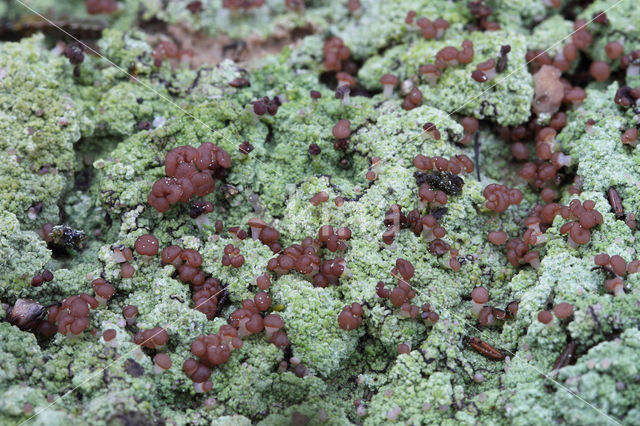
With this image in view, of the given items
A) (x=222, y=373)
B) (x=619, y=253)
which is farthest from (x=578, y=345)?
(x=222, y=373)

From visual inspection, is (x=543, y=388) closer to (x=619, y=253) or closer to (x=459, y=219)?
(x=619, y=253)

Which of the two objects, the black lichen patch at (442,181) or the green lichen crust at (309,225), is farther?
the black lichen patch at (442,181)

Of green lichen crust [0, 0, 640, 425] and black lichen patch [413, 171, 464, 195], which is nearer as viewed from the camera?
green lichen crust [0, 0, 640, 425]

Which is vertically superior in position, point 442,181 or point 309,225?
point 442,181
